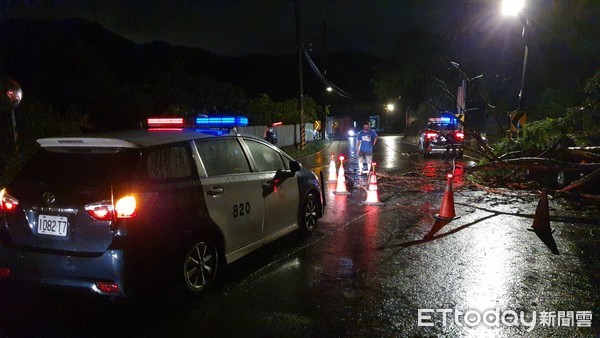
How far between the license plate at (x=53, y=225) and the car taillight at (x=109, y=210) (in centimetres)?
29

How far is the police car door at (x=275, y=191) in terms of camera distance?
602cm

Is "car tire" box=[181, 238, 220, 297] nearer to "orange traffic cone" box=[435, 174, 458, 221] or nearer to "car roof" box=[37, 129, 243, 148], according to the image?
"car roof" box=[37, 129, 243, 148]

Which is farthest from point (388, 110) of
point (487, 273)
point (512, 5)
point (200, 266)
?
point (200, 266)

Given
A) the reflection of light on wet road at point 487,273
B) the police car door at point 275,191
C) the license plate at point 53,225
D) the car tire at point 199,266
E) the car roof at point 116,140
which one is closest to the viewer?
the license plate at point 53,225

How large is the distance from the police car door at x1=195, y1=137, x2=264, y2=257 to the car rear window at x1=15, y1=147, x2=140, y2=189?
0.89 m

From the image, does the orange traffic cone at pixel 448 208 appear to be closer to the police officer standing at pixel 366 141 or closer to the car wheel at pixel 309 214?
the car wheel at pixel 309 214

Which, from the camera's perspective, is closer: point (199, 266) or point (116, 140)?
point (116, 140)

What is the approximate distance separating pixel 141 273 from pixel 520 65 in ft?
105

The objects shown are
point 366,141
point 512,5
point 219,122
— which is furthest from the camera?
point 366,141

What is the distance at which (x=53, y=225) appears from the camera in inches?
164

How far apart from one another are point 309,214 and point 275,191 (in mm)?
1275

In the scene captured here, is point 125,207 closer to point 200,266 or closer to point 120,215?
point 120,215

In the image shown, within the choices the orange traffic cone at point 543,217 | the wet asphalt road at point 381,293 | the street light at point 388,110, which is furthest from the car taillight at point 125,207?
the street light at point 388,110

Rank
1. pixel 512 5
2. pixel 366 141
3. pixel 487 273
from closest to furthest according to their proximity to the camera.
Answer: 1. pixel 487 273
2. pixel 512 5
3. pixel 366 141
